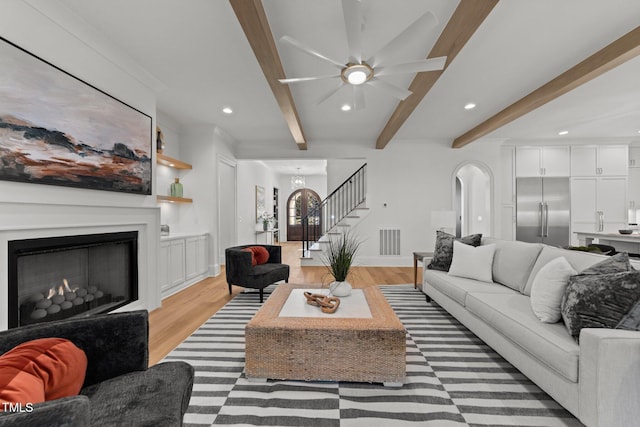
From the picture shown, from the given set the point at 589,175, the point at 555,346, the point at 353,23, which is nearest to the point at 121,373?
the point at 555,346

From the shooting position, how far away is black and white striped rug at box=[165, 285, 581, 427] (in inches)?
62.2

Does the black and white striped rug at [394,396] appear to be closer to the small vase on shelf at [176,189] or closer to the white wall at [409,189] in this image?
the small vase on shelf at [176,189]

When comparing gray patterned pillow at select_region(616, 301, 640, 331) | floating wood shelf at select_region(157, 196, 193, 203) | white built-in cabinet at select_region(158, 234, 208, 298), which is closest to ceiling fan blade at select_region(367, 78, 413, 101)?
gray patterned pillow at select_region(616, 301, 640, 331)

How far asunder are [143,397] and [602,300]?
2.26 m

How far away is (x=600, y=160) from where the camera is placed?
20.7ft

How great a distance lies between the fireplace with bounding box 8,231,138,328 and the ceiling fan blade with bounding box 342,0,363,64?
2777 millimetres

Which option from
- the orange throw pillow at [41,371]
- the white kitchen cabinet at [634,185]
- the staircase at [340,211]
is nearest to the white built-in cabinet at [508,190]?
the white kitchen cabinet at [634,185]

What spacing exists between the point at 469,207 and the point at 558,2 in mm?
6355

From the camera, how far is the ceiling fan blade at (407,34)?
1857mm

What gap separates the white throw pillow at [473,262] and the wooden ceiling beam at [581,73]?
2076mm

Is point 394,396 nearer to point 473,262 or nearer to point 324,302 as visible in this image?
point 324,302

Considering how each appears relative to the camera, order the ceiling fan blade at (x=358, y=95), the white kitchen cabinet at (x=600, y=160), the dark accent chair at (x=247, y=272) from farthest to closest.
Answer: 1. the white kitchen cabinet at (x=600, y=160)
2. the dark accent chair at (x=247, y=272)
3. the ceiling fan blade at (x=358, y=95)

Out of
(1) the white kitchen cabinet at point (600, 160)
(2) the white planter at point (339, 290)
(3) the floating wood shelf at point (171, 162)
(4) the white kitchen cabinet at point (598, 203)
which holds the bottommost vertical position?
(2) the white planter at point (339, 290)

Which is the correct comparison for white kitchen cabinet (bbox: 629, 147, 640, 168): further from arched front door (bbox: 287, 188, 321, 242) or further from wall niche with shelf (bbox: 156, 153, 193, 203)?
wall niche with shelf (bbox: 156, 153, 193, 203)
